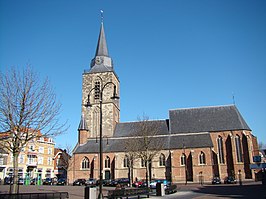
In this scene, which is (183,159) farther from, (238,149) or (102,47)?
(102,47)

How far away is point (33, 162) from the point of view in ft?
176

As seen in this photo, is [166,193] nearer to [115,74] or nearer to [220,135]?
[220,135]

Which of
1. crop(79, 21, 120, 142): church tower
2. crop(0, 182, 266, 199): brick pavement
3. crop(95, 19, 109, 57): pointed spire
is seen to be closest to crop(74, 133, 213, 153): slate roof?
crop(79, 21, 120, 142): church tower

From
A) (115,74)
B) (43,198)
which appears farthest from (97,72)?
(43,198)

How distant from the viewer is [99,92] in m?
55.1

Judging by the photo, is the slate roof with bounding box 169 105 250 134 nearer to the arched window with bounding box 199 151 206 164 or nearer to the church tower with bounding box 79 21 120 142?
the arched window with bounding box 199 151 206 164

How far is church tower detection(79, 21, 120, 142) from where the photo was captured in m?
53.6

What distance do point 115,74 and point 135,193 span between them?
40576mm

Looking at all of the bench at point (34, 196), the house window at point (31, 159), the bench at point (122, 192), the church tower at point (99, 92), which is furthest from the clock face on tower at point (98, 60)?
the bench at point (34, 196)

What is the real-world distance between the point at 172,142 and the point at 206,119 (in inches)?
335

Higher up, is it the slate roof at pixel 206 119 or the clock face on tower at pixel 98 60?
the clock face on tower at pixel 98 60

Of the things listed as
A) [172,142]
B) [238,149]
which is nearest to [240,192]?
[238,149]

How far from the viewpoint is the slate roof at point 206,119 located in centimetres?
4862

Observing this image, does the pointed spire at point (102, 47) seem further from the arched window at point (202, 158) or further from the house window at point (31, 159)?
the arched window at point (202, 158)
